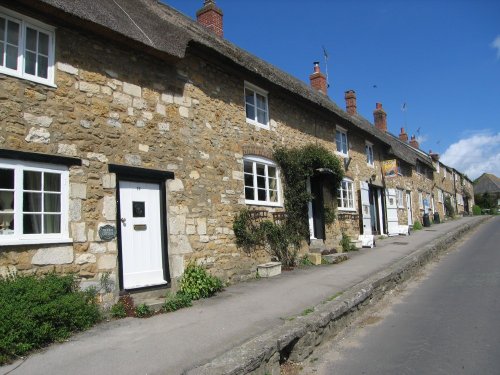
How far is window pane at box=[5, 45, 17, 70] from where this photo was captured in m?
6.31

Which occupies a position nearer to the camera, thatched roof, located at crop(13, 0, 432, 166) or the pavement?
the pavement

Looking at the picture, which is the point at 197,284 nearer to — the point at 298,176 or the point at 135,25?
the point at 135,25

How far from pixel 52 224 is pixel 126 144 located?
1.97 m

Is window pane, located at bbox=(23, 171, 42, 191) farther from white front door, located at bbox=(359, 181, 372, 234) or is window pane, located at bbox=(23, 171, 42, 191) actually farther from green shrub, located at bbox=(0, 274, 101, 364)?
white front door, located at bbox=(359, 181, 372, 234)

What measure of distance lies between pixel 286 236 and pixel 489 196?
62567mm

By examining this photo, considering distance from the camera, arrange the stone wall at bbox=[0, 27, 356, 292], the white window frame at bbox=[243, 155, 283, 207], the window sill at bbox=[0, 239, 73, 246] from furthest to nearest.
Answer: the white window frame at bbox=[243, 155, 283, 207] < the stone wall at bbox=[0, 27, 356, 292] < the window sill at bbox=[0, 239, 73, 246]

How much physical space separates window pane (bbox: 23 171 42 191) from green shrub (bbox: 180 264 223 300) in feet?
10.5

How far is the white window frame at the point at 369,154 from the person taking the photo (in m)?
19.4

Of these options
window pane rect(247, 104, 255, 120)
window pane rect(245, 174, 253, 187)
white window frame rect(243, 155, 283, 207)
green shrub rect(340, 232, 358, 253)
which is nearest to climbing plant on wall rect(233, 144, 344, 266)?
white window frame rect(243, 155, 283, 207)

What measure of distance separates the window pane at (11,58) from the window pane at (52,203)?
209 cm

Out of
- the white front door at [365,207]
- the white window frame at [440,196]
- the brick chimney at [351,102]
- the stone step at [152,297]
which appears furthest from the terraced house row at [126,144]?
the white window frame at [440,196]

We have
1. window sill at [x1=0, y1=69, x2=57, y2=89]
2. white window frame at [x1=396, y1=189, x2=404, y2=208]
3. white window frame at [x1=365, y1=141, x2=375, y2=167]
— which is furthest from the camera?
white window frame at [x1=396, y1=189, x2=404, y2=208]

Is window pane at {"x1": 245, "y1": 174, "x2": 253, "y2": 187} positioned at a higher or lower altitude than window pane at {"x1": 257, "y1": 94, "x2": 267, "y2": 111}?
lower

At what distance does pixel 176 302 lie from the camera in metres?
7.06
